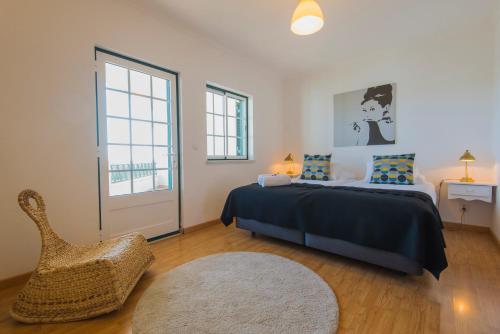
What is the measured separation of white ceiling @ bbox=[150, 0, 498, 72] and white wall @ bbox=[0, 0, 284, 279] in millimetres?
504

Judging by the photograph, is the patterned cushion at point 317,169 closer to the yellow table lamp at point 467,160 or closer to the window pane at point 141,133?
the yellow table lamp at point 467,160

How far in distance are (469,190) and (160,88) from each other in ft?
12.8

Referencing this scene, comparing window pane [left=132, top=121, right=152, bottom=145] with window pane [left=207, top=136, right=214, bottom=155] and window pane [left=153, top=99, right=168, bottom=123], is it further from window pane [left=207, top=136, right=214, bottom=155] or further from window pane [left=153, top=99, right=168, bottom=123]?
window pane [left=207, top=136, right=214, bottom=155]

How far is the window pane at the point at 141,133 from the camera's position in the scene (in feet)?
8.30

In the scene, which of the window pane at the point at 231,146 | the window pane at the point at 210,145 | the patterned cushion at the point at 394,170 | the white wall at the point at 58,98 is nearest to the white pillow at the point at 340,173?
the patterned cushion at the point at 394,170

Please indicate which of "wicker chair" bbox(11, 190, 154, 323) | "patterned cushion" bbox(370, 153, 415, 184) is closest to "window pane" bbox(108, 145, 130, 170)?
"wicker chair" bbox(11, 190, 154, 323)

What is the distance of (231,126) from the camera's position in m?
3.82

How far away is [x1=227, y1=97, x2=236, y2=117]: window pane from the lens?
3.75 metres

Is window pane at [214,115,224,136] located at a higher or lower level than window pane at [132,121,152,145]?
higher

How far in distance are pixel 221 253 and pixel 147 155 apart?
1.40 meters

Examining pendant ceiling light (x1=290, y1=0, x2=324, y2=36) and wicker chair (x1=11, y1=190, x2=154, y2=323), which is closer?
wicker chair (x1=11, y1=190, x2=154, y2=323)

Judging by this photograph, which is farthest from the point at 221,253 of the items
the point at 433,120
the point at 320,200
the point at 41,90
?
the point at 433,120

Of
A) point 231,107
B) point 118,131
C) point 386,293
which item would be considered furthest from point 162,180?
point 386,293

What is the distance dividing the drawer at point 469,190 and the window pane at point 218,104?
3.24 metres
